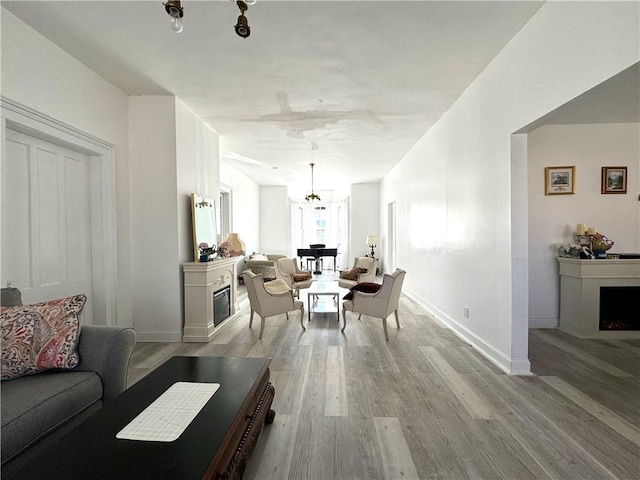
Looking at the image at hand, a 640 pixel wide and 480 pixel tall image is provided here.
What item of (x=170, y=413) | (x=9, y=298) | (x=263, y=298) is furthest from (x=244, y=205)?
(x=170, y=413)

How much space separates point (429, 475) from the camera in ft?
5.51

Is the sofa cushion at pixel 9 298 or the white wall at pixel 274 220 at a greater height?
Result: the white wall at pixel 274 220

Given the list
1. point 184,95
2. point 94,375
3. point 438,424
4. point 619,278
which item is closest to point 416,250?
point 619,278

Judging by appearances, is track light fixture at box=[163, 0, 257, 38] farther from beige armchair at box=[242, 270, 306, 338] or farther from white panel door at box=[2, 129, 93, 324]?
beige armchair at box=[242, 270, 306, 338]

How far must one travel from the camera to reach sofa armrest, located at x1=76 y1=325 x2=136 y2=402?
1.94 m

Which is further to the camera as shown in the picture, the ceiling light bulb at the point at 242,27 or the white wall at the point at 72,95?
the white wall at the point at 72,95

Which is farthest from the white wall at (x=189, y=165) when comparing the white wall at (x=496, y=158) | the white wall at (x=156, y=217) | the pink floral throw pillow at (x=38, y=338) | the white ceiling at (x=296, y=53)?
the white wall at (x=496, y=158)

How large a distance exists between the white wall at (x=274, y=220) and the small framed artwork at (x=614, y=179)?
829cm

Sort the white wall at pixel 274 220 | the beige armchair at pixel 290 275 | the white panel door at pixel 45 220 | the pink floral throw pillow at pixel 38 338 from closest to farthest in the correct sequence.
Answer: the pink floral throw pillow at pixel 38 338, the white panel door at pixel 45 220, the beige armchair at pixel 290 275, the white wall at pixel 274 220

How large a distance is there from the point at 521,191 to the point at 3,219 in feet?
14.3

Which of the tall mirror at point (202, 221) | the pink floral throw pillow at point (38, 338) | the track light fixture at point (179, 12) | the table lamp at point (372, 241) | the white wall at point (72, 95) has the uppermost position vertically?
the white wall at point (72, 95)

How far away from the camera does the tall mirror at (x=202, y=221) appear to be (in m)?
4.12

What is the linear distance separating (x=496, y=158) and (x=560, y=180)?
186cm

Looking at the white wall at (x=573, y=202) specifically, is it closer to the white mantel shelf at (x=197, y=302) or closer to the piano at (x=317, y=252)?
the white mantel shelf at (x=197, y=302)
